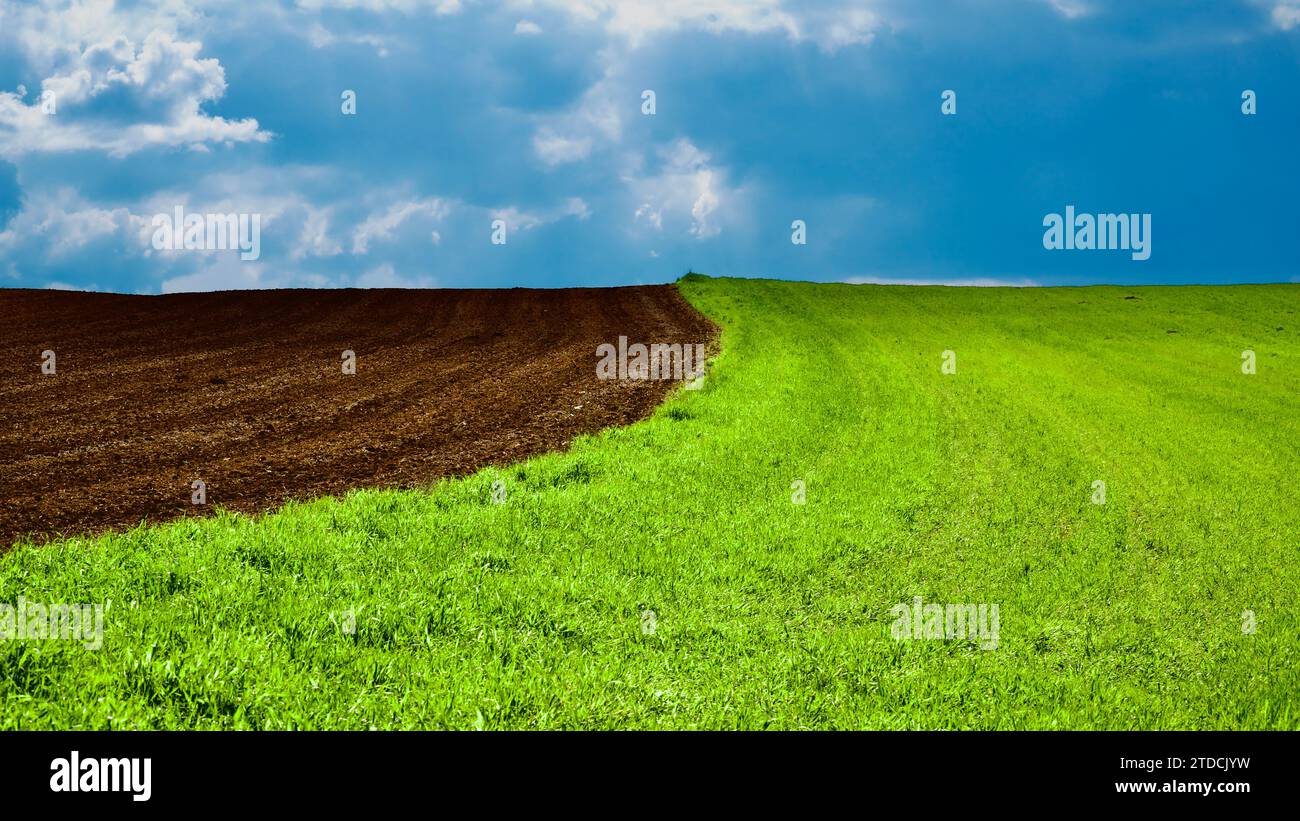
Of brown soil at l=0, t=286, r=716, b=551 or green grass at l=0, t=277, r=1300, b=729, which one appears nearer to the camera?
green grass at l=0, t=277, r=1300, b=729

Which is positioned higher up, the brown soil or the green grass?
the brown soil

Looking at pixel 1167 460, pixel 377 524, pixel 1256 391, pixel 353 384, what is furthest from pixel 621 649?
pixel 1256 391

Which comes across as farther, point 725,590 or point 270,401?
point 270,401

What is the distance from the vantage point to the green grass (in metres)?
5.23

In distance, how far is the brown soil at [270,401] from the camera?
1138 cm

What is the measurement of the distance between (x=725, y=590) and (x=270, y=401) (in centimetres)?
1391

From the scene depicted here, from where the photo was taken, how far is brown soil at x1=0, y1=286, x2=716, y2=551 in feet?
37.3

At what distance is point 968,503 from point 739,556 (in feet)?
15.4

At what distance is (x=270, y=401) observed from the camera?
17.5m

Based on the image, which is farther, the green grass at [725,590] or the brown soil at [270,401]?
the brown soil at [270,401]

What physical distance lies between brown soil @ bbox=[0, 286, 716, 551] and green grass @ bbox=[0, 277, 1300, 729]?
1.95 meters

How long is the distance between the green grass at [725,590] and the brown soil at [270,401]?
6.39 feet

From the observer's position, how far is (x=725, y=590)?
25.4ft

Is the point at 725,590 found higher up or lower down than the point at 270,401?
lower down
